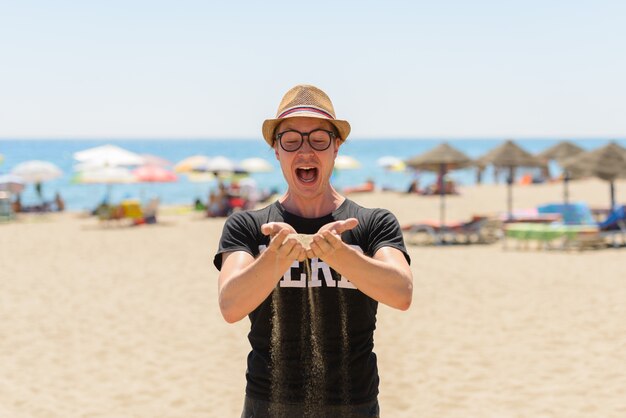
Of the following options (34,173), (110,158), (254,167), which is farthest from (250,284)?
(34,173)

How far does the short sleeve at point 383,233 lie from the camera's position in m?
2.05

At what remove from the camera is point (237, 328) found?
841cm

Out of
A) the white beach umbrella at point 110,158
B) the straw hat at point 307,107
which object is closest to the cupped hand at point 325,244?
the straw hat at point 307,107

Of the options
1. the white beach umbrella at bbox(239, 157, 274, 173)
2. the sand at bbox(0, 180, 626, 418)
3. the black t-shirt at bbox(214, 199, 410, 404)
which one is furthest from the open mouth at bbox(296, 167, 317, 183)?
the white beach umbrella at bbox(239, 157, 274, 173)

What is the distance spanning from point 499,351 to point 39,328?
4990 millimetres

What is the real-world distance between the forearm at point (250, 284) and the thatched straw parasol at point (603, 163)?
15.8 m

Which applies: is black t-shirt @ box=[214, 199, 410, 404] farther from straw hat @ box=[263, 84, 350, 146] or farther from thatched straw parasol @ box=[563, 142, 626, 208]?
thatched straw parasol @ box=[563, 142, 626, 208]

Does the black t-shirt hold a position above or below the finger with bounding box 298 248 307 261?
below

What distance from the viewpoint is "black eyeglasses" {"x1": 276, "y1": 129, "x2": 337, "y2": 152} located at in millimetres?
2039

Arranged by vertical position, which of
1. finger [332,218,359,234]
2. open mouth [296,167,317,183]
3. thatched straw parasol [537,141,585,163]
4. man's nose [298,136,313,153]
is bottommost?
finger [332,218,359,234]

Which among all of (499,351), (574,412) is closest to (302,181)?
(574,412)

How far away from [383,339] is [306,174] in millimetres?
6000

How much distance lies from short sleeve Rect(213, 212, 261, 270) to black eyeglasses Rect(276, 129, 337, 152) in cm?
23

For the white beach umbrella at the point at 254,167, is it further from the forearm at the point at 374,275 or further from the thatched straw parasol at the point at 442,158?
the forearm at the point at 374,275
